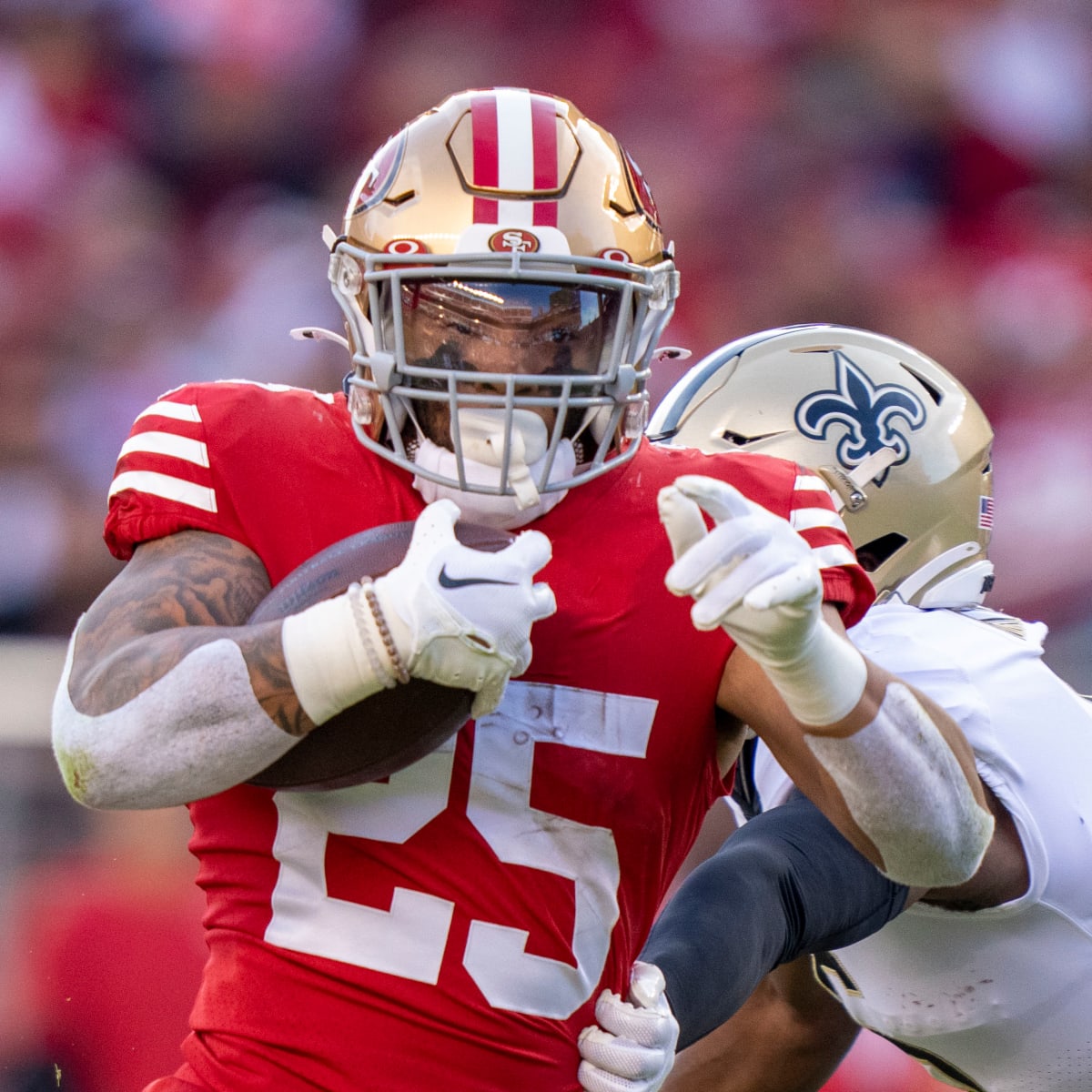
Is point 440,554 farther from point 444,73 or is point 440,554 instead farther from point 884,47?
point 884,47

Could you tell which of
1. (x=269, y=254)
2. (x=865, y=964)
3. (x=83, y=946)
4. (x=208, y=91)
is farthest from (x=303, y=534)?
(x=208, y=91)

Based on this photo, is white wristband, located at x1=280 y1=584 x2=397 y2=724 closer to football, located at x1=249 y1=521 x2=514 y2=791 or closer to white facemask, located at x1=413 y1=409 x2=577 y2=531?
football, located at x1=249 y1=521 x2=514 y2=791

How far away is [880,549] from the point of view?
2.35m

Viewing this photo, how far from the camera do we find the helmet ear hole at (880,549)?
2340 millimetres

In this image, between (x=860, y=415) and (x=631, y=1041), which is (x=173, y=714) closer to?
(x=631, y=1041)

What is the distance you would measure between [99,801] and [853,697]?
0.67 meters

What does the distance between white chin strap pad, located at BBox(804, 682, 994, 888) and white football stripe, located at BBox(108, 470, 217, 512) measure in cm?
64

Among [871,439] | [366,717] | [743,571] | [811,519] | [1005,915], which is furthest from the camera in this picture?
[871,439]

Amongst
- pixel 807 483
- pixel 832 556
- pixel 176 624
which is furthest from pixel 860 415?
pixel 176 624

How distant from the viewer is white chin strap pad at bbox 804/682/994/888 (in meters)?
1.38

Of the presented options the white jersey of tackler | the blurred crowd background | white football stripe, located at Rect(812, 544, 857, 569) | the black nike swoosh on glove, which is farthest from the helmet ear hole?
the blurred crowd background

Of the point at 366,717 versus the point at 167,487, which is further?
the point at 167,487

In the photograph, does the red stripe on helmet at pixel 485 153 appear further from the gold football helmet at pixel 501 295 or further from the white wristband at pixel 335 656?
the white wristband at pixel 335 656

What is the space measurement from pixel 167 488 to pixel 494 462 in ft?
1.07
